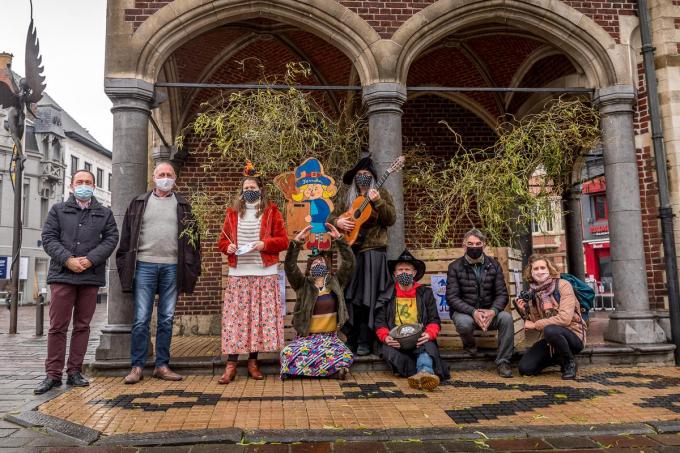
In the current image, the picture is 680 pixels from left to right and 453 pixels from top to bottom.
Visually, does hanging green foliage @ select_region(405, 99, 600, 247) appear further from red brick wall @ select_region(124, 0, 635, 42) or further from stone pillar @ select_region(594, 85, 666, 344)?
red brick wall @ select_region(124, 0, 635, 42)

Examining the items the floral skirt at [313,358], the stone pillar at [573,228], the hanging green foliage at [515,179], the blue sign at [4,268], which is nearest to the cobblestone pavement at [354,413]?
the floral skirt at [313,358]

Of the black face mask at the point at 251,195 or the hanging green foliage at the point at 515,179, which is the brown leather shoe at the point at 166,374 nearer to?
the black face mask at the point at 251,195

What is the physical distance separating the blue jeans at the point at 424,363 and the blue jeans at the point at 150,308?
7.96ft

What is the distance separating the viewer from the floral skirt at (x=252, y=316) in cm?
530

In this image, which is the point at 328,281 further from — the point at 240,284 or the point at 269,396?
the point at 269,396

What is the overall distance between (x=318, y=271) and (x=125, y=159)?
2.52 m

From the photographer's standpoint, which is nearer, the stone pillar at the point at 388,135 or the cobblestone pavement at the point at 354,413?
the cobblestone pavement at the point at 354,413

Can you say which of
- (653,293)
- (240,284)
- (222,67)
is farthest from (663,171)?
(222,67)

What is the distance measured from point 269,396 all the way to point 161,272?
1746mm

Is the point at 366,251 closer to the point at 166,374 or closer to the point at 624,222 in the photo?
the point at 166,374

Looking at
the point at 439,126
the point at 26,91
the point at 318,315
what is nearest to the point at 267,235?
the point at 318,315

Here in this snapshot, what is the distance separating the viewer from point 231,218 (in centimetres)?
550

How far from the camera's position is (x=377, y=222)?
19.4 ft

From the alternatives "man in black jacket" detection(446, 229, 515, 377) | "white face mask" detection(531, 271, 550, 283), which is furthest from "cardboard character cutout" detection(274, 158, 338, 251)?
"white face mask" detection(531, 271, 550, 283)
